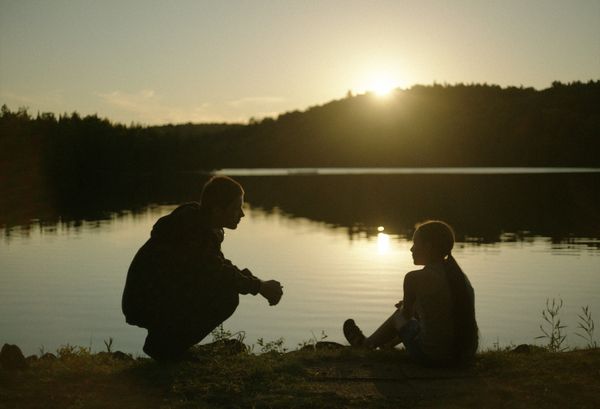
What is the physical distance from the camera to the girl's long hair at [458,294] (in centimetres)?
720

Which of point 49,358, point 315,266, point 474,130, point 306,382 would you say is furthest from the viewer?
point 474,130

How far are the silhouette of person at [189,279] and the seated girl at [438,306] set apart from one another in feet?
4.64

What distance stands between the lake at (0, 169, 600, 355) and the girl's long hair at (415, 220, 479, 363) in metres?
6.18

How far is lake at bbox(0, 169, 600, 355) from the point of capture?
Answer: 50.0 ft

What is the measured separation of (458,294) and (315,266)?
1772cm

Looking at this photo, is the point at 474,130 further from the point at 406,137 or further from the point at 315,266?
the point at 315,266

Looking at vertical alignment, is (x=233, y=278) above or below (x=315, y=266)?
above

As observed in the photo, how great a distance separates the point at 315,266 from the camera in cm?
2484

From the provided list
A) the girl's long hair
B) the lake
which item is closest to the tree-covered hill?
the lake

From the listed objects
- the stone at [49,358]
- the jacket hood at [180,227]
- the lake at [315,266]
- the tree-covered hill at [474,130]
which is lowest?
the lake at [315,266]

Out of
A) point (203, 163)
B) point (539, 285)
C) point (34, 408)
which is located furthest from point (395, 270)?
point (203, 163)

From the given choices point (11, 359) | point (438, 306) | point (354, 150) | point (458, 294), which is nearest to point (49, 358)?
point (11, 359)

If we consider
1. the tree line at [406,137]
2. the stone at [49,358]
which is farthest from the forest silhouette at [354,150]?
the stone at [49,358]

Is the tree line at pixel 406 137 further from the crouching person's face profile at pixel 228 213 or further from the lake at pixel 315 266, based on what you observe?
the crouching person's face profile at pixel 228 213
